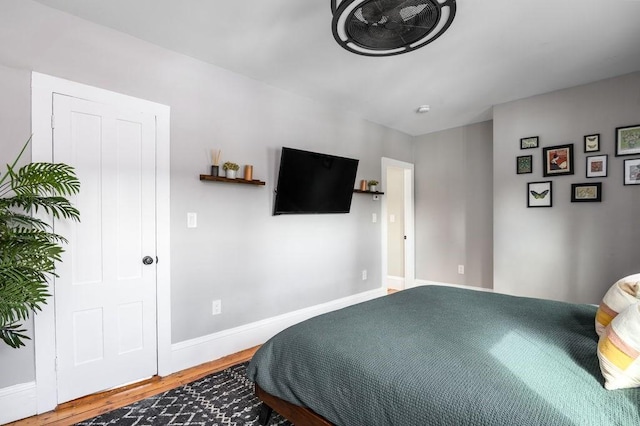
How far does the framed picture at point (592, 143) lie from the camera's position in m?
3.06

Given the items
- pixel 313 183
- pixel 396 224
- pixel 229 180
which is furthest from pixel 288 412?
pixel 396 224

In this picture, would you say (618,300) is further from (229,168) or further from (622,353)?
(229,168)

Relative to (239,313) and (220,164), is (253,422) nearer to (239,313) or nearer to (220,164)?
(239,313)

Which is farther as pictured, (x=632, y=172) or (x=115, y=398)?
(x=632, y=172)

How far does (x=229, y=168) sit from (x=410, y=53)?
176 centimetres

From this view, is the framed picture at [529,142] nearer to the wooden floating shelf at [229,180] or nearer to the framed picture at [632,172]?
the framed picture at [632,172]

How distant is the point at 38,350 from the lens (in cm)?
192

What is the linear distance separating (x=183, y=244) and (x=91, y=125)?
105 centimetres

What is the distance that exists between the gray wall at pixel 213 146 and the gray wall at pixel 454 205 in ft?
4.99

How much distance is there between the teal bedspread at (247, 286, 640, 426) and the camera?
100 cm

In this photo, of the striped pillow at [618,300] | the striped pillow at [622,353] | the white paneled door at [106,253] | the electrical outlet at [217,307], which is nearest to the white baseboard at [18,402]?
the white paneled door at [106,253]

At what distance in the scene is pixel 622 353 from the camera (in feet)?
3.60

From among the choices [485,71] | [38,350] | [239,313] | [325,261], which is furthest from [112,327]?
[485,71]

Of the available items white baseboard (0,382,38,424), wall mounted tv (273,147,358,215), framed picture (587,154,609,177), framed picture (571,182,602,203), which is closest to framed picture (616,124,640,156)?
framed picture (587,154,609,177)
